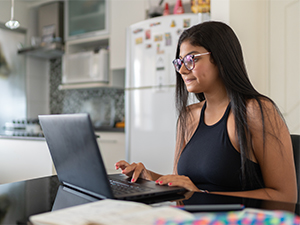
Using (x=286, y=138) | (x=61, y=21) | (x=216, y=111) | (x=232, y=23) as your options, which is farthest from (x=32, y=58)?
(x=286, y=138)

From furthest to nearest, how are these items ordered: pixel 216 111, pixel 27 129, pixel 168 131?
pixel 27 129
pixel 168 131
pixel 216 111

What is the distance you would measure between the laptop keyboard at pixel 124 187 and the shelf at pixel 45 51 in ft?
11.6

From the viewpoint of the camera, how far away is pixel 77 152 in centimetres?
75

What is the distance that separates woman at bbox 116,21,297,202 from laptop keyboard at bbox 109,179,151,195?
0.07 m

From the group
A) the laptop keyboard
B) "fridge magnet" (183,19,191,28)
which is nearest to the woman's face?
the laptop keyboard

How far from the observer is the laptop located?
27.1 inches

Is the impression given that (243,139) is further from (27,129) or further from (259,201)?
(27,129)

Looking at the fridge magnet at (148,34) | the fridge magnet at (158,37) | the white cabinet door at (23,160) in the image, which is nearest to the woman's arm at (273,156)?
the white cabinet door at (23,160)

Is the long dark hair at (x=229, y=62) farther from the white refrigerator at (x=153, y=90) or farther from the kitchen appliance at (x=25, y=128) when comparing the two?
the kitchen appliance at (x=25, y=128)

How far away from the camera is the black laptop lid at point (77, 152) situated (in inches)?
27.0

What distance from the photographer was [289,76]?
246 cm

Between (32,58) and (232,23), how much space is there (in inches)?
131

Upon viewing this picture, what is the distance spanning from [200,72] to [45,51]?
11.3 feet

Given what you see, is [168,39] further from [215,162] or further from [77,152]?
[77,152]
